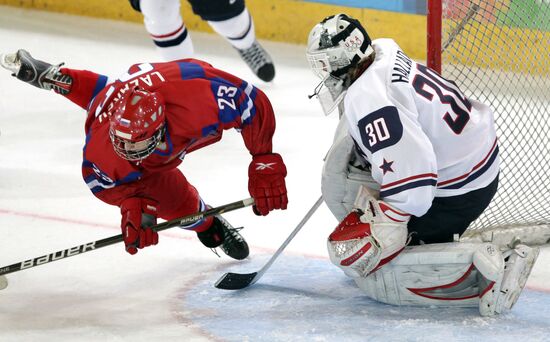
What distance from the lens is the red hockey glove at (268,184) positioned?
2711 mm

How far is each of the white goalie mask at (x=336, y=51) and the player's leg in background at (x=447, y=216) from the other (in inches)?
14.6

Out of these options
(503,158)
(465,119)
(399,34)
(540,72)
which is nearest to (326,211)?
(503,158)

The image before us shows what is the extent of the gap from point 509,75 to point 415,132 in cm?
81

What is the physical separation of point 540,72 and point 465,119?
0.74 meters

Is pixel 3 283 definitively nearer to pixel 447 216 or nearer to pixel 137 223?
pixel 137 223

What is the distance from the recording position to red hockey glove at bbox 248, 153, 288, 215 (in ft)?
8.89

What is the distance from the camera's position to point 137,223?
2.63 meters

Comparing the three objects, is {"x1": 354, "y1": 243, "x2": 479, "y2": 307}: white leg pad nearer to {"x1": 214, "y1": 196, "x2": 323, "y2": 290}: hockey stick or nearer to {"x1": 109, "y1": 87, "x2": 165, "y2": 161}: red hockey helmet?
{"x1": 214, "y1": 196, "x2": 323, "y2": 290}: hockey stick

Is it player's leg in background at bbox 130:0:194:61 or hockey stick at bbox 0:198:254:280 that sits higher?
hockey stick at bbox 0:198:254:280

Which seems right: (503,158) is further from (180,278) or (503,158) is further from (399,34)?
(399,34)

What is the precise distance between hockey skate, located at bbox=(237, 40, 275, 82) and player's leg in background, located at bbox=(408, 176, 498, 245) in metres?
2.61

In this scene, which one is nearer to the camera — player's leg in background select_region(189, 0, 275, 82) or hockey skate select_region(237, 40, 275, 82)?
player's leg in background select_region(189, 0, 275, 82)

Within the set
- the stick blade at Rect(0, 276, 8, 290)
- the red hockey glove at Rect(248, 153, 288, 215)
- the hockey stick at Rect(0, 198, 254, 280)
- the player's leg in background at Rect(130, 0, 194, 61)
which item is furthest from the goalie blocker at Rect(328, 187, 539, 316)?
the player's leg in background at Rect(130, 0, 194, 61)

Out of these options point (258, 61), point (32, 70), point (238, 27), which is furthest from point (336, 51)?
point (258, 61)
